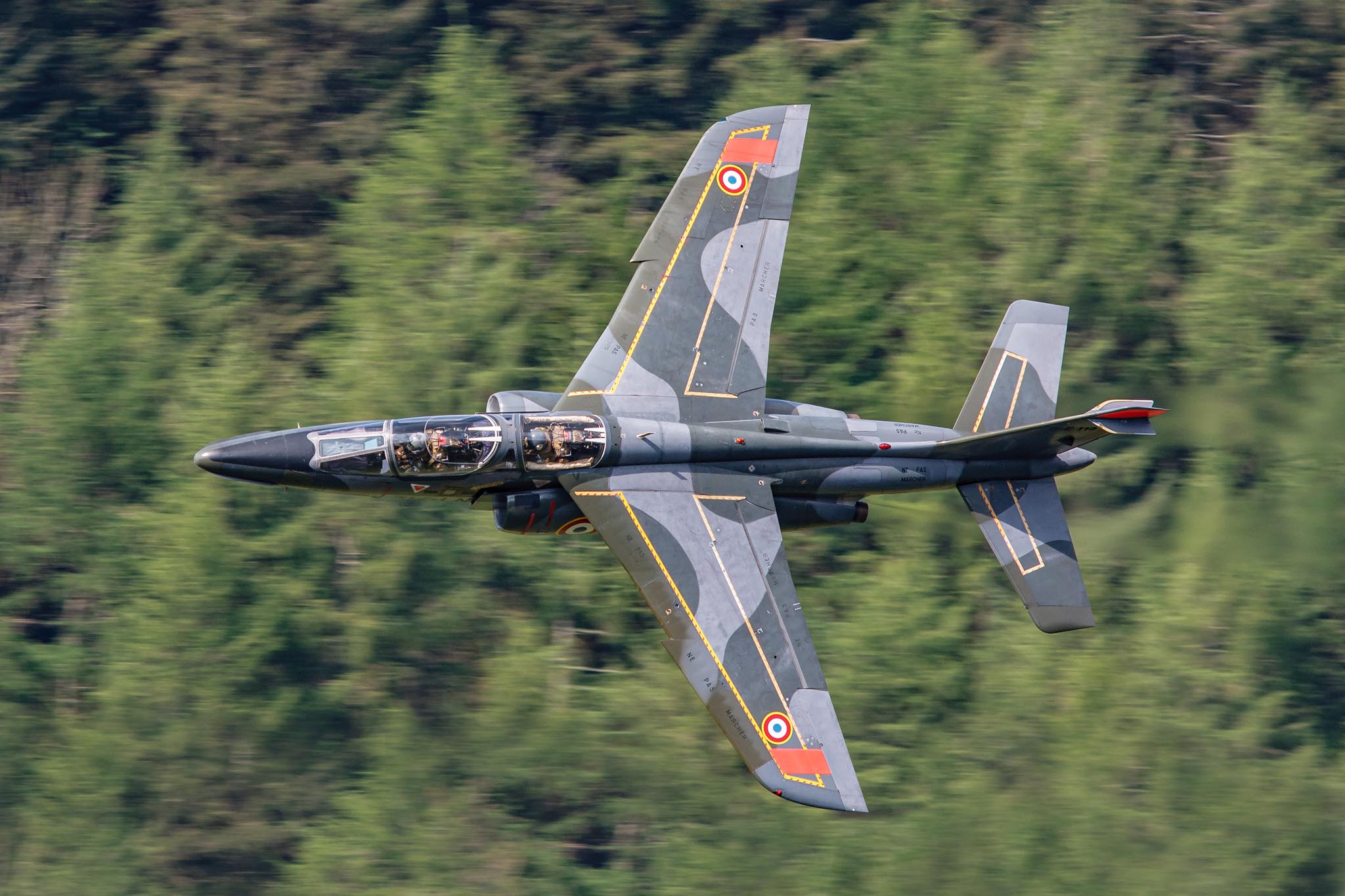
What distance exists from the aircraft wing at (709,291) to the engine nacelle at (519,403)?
9.1 inches

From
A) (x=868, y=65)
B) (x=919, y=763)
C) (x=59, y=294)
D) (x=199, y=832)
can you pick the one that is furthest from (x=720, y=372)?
(x=59, y=294)

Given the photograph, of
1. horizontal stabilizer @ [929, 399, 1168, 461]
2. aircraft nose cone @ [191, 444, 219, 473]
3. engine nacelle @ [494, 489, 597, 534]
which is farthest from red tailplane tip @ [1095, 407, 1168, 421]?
aircraft nose cone @ [191, 444, 219, 473]

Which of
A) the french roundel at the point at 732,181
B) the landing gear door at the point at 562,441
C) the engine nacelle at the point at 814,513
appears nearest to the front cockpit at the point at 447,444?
the landing gear door at the point at 562,441

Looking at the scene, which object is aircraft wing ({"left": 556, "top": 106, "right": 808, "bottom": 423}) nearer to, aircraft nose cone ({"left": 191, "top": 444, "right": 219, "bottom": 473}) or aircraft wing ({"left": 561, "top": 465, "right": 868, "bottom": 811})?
aircraft wing ({"left": 561, "top": 465, "right": 868, "bottom": 811})

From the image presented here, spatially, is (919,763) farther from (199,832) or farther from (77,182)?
(77,182)

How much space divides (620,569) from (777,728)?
6351 millimetres

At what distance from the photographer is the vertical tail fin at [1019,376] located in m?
20.2

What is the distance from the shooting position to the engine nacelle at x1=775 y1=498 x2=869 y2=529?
786 inches

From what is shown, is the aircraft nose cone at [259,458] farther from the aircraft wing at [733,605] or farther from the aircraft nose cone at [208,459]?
the aircraft wing at [733,605]

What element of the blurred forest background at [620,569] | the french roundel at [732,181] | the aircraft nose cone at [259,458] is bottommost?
the blurred forest background at [620,569]

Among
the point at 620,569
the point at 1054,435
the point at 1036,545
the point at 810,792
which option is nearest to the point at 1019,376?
the point at 1054,435

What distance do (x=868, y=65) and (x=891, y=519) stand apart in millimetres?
9050

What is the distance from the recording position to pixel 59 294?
2705 cm

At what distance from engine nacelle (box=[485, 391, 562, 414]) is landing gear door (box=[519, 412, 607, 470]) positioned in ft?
1.32
